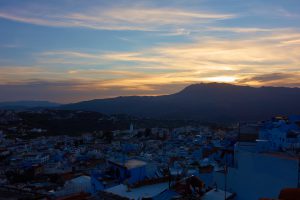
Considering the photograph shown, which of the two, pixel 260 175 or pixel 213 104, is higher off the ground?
pixel 260 175

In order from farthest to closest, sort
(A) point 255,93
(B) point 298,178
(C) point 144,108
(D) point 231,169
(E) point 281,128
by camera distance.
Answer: (C) point 144,108, (A) point 255,93, (E) point 281,128, (D) point 231,169, (B) point 298,178

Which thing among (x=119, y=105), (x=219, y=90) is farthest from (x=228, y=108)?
(x=119, y=105)

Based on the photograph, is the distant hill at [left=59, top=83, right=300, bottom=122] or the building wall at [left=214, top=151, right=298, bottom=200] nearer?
the building wall at [left=214, top=151, right=298, bottom=200]

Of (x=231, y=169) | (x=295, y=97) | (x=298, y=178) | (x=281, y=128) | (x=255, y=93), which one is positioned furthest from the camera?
(x=255, y=93)

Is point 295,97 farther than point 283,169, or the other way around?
point 295,97

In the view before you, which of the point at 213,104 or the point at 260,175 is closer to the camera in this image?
the point at 260,175

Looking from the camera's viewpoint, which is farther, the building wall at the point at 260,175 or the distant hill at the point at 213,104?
the distant hill at the point at 213,104

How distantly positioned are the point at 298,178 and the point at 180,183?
2887 millimetres

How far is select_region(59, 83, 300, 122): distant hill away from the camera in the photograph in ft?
315

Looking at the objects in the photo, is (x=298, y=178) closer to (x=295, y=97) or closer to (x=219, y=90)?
(x=295, y=97)

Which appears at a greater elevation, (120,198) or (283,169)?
(283,169)

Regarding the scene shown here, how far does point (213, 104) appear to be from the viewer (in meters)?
122

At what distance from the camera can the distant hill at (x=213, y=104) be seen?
9588 centimetres

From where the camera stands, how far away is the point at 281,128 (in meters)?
14.3
